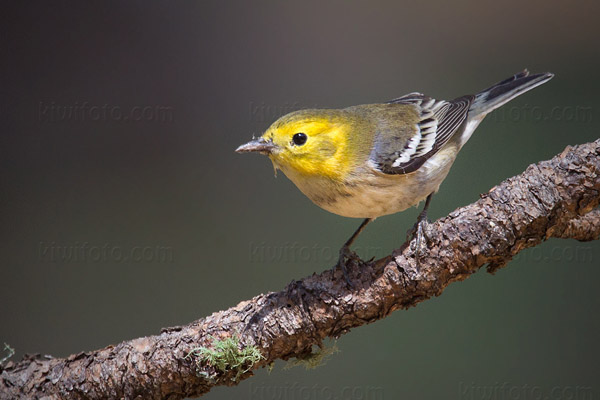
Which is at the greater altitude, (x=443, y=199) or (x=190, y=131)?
(x=190, y=131)

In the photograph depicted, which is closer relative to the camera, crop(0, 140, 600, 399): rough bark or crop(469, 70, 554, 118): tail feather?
crop(0, 140, 600, 399): rough bark

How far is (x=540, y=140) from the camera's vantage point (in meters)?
4.29

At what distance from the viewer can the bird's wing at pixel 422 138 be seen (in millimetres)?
2793

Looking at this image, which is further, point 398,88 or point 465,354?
point 398,88

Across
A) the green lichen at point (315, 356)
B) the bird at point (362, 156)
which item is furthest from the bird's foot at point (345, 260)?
the green lichen at point (315, 356)

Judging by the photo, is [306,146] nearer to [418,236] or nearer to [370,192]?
[370,192]

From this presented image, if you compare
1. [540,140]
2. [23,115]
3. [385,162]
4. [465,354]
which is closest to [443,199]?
[540,140]

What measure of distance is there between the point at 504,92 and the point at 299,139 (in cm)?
143

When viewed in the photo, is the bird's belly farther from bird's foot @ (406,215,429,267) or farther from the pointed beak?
bird's foot @ (406,215,429,267)

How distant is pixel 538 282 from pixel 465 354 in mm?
813

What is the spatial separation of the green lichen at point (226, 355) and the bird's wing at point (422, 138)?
1130mm

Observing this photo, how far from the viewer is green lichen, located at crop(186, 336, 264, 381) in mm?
2252

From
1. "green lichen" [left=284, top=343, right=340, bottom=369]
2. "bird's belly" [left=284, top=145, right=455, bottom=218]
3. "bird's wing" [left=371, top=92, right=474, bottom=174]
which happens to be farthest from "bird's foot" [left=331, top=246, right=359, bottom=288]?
"bird's wing" [left=371, top=92, right=474, bottom=174]

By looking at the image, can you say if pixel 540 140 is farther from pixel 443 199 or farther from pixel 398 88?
pixel 398 88
